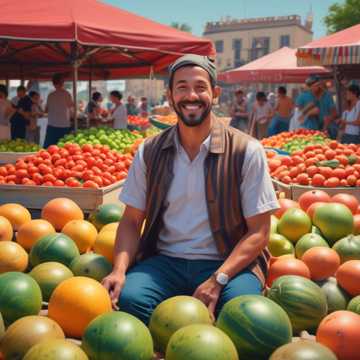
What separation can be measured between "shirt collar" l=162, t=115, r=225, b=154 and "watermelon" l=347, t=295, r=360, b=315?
40.7 inches

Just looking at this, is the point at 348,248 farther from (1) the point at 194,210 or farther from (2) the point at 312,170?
(2) the point at 312,170

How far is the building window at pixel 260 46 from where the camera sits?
7131cm

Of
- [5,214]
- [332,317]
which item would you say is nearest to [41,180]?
[5,214]

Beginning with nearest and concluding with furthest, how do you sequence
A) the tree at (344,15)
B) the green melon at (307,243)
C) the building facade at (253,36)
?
the green melon at (307,243), the tree at (344,15), the building facade at (253,36)

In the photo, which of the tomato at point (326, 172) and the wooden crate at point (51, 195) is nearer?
the wooden crate at point (51, 195)

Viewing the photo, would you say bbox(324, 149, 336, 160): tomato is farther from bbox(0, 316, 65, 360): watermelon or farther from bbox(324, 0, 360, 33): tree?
bbox(324, 0, 360, 33): tree

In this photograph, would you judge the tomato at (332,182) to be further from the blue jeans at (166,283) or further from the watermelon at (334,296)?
the blue jeans at (166,283)

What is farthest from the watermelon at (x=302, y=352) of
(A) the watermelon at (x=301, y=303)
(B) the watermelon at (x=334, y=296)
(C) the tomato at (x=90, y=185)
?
(C) the tomato at (x=90, y=185)

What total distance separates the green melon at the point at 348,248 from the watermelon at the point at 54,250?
1632 millimetres

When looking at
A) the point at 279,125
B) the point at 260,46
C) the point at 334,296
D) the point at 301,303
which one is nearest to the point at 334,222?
the point at 334,296

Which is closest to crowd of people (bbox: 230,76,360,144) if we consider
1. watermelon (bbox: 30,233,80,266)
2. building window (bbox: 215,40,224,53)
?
watermelon (bbox: 30,233,80,266)

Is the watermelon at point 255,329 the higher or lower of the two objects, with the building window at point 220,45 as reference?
lower

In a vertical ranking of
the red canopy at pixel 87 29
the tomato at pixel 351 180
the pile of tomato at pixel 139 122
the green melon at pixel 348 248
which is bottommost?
the green melon at pixel 348 248

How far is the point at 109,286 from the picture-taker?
2682mm
